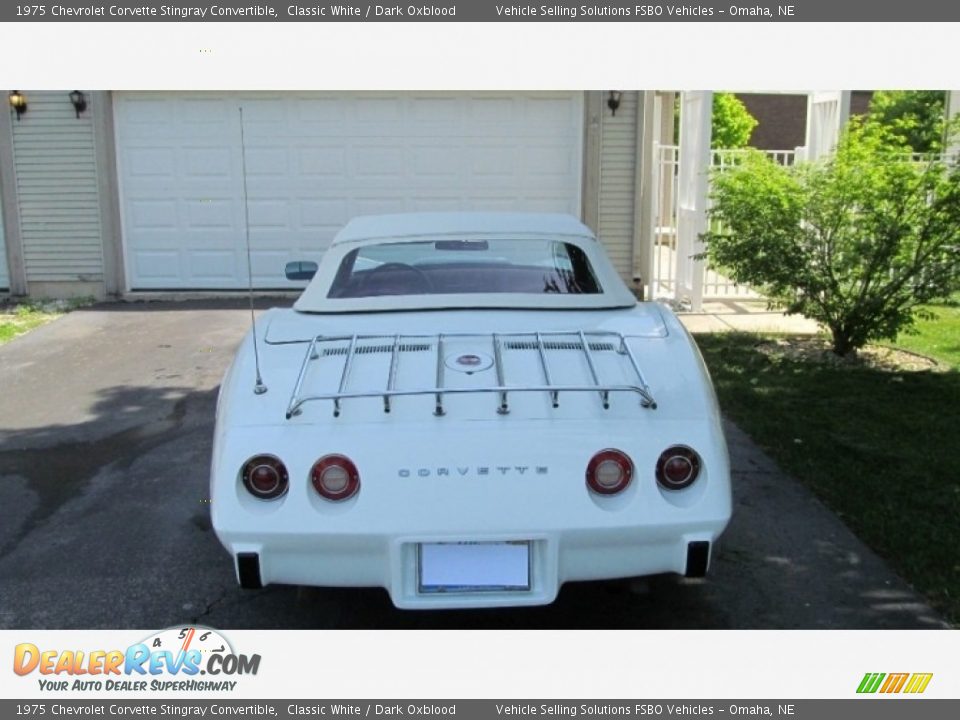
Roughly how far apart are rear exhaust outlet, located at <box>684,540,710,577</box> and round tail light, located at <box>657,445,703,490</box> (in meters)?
0.19

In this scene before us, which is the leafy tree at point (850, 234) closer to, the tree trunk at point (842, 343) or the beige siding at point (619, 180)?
the tree trunk at point (842, 343)

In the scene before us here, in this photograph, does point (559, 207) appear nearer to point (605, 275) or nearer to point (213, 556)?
point (605, 275)

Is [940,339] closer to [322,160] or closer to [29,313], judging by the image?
[322,160]

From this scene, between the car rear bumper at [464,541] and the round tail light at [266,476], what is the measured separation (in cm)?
15

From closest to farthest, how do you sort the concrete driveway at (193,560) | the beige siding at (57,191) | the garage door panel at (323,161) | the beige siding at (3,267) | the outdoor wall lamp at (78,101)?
the concrete driveway at (193,560)
the outdoor wall lamp at (78,101)
the beige siding at (57,191)
the garage door panel at (323,161)
the beige siding at (3,267)

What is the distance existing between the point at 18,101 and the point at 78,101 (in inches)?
25.2

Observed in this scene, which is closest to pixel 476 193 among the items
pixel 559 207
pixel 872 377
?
pixel 559 207

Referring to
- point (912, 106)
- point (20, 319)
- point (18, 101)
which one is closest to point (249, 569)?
point (20, 319)

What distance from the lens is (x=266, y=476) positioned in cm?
331

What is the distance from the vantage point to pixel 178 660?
3584mm

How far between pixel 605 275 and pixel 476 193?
708 centimetres

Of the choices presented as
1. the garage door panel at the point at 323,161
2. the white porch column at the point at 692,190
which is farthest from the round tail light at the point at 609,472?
the garage door panel at the point at 323,161

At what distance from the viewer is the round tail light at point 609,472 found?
10.8 feet

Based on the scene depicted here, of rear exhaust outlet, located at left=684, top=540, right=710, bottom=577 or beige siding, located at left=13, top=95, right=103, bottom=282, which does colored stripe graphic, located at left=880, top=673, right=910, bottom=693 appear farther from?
beige siding, located at left=13, top=95, right=103, bottom=282
